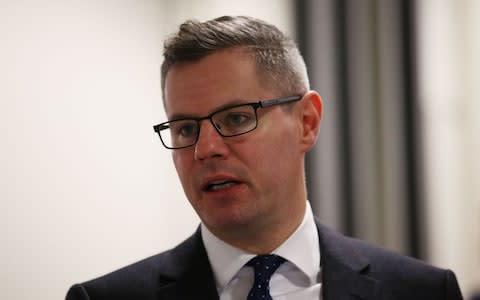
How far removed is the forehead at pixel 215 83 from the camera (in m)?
1.26

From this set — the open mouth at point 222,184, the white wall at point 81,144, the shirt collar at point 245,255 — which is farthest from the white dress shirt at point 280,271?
the white wall at point 81,144

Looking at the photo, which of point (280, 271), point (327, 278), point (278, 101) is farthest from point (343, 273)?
point (278, 101)

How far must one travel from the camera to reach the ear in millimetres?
1391

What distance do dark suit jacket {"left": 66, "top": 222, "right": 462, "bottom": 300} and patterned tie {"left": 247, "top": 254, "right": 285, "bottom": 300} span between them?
3.8 inches

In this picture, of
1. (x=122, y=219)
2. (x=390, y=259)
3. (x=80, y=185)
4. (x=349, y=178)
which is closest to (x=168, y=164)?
(x=122, y=219)

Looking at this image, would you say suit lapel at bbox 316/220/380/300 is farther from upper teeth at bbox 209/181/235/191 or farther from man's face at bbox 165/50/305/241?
upper teeth at bbox 209/181/235/191

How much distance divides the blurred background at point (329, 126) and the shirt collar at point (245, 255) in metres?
0.59

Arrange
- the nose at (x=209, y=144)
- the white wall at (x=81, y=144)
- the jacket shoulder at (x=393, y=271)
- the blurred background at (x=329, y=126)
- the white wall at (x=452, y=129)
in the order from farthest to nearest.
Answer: the white wall at (x=452, y=129)
the blurred background at (x=329, y=126)
the white wall at (x=81, y=144)
the jacket shoulder at (x=393, y=271)
the nose at (x=209, y=144)

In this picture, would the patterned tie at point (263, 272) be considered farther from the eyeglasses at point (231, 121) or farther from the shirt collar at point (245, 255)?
the eyeglasses at point (231, 121)

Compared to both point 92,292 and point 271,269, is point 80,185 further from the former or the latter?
point 271,269

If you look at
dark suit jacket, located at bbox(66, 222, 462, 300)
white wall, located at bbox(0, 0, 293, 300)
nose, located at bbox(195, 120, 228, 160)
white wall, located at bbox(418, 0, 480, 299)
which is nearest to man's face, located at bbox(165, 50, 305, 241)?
nose, located at bbox(195, 120, 228, 160)

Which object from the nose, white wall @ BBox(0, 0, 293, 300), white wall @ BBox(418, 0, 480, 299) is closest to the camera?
the nose

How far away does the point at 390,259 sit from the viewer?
1435mm

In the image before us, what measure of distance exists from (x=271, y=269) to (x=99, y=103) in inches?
36.1
